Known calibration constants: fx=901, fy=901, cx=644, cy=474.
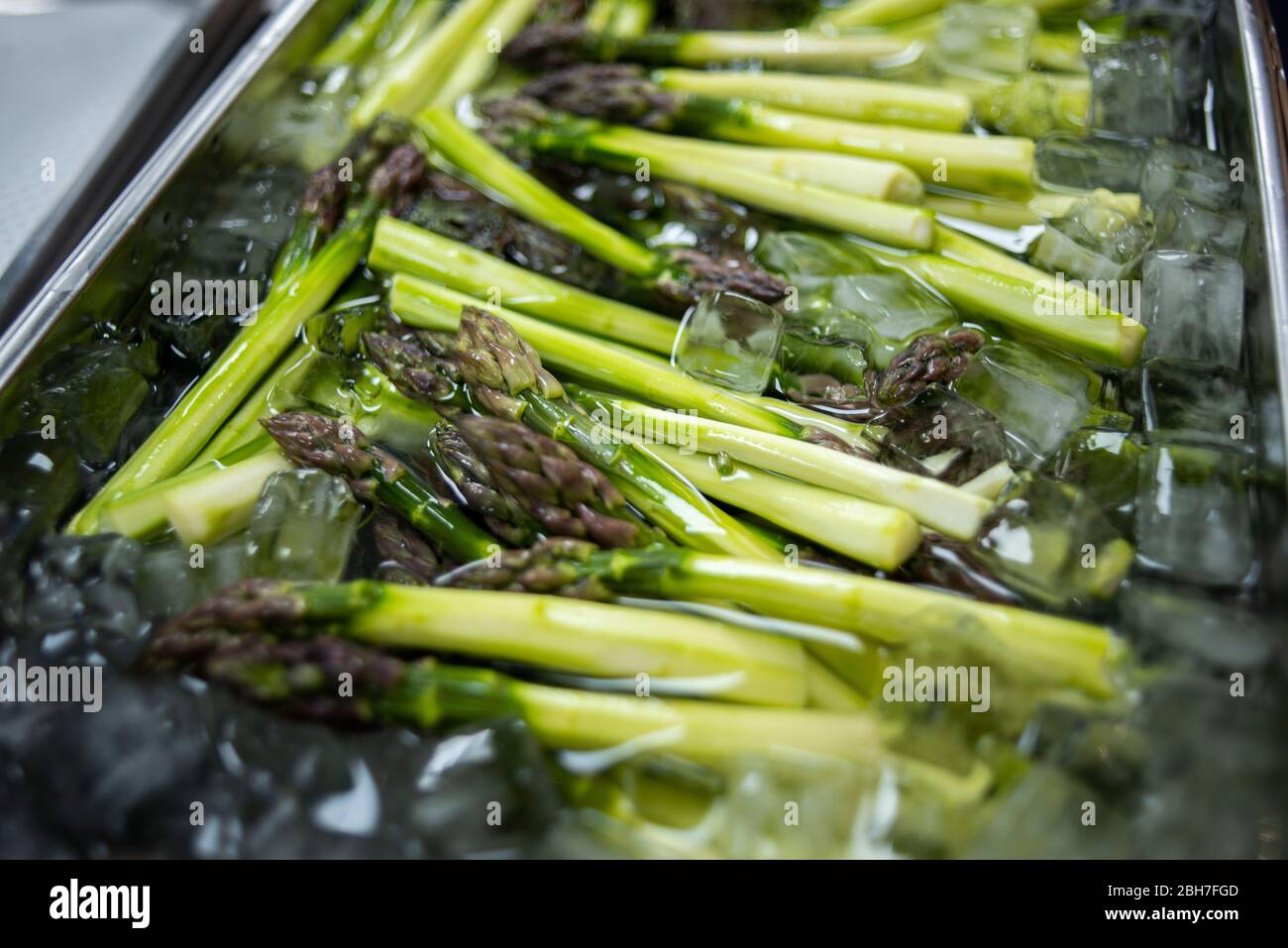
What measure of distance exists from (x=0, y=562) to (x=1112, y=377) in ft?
9.12

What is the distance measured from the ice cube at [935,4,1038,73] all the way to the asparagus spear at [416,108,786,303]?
1.26 meters

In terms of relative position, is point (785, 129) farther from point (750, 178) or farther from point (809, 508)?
point (809, 508)

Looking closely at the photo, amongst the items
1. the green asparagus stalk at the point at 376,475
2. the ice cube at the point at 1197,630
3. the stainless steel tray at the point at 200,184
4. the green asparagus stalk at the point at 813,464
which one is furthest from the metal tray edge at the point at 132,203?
the ice cube at the point at 1197,630

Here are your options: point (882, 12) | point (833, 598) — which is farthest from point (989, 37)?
point (833, 598)

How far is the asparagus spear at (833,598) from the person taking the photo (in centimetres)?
178

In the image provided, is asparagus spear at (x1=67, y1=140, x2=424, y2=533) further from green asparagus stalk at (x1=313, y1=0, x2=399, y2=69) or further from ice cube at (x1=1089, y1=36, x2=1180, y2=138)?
ice cube at (x1=1089, y1=36, x2=1180, y2=138)

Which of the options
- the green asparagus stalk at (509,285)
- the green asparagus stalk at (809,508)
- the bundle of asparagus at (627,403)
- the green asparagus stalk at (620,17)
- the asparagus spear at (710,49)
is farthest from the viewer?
the green asparagus stalk at (620,17)

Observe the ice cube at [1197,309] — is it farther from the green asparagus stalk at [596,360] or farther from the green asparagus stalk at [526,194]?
the green asparagus stalk at [526,194]

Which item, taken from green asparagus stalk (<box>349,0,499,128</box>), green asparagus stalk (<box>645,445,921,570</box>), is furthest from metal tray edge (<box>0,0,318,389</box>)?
green asparagus stalk (<box>645,445,921,570</box>)

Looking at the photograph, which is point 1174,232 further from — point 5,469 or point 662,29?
point 5,469

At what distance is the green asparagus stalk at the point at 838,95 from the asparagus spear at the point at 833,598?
1752mm

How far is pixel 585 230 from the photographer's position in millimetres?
2801

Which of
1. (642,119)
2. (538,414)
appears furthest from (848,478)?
(642,119)

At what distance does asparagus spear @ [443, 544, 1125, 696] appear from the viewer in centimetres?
178
